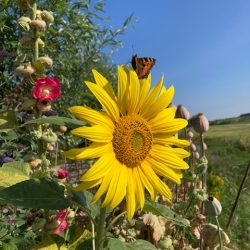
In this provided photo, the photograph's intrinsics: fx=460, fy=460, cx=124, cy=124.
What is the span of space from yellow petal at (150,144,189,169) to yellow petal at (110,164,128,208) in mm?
152

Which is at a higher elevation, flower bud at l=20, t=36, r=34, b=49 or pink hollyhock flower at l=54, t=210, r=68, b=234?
flower bud at l=20, t=36, r=34, b=49

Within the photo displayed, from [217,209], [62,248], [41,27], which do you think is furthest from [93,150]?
[217,209]

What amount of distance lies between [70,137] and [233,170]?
12.5 ft

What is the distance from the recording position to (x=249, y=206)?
18.7 feet

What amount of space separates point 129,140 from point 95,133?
170mm

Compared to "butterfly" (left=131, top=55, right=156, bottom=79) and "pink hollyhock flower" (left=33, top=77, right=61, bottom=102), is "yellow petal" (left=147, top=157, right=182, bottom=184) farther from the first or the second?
"pink hollyhock flower" (left=33, top=77, right=61, bottom=102)

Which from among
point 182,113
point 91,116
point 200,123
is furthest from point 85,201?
point 182,113

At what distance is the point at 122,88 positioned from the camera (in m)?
1.46

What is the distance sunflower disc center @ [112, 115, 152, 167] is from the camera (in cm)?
147

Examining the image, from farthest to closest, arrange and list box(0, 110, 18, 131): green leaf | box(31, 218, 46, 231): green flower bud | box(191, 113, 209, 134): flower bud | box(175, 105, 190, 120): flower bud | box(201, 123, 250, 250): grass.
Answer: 1. box(201, 123, 250, 250): grass
2. box(175, 105, 190, 120): flower bud
3. box(191, 113, 209, 134): flower bud
4. box(31, 218, 46, 231): green flower bud
5. box(0, 110, 18, 131): green leaf

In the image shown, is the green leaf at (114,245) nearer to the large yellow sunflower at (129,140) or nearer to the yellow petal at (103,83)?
the large yellow sunflower at (129,140)

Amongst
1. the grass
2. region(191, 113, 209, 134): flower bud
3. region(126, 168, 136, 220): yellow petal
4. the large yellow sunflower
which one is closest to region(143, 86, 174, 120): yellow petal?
the large yellow sunflower

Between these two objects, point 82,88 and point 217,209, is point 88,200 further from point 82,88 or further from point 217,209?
point 82,88

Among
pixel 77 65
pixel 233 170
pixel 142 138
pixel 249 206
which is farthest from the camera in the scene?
pixel 233 170
